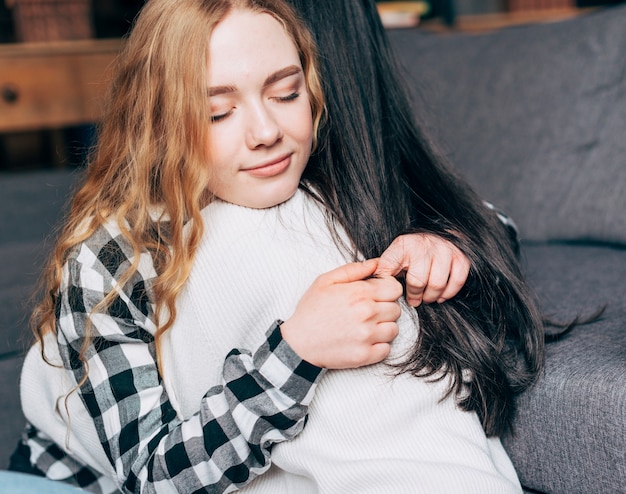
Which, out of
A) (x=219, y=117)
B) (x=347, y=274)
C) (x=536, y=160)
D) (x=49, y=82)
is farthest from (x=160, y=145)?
(x=49, y=82)

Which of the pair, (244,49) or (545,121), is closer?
(244,49)

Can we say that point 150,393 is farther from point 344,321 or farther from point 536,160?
point 536,160

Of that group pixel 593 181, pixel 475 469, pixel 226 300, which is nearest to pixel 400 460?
pixel 475 469

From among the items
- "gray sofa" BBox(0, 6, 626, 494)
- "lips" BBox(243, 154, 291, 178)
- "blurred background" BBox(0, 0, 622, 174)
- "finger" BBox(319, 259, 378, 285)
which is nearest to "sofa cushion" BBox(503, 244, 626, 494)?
"gray sofa" BBox(0, 6, 626, 494)

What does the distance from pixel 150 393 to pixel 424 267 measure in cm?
30

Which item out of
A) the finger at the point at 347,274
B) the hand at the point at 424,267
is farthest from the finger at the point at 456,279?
the finger at the point at 347,274

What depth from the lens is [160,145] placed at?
79cm

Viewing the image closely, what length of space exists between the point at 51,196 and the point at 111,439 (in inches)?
40.8

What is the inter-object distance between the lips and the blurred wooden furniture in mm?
1243

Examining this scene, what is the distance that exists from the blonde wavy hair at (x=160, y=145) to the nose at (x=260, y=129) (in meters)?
0.05

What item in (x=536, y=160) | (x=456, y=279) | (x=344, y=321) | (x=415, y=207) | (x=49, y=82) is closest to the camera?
(x=344, y=321)

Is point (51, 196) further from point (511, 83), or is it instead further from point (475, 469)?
point (475, 469)

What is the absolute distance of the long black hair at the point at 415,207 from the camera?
0.74 m

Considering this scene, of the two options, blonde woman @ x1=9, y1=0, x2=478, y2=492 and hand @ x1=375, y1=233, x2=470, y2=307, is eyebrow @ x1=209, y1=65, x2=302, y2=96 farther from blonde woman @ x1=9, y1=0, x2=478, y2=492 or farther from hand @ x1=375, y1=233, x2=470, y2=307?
hand @ x1=375, y1=233, x2=470, y2=307
